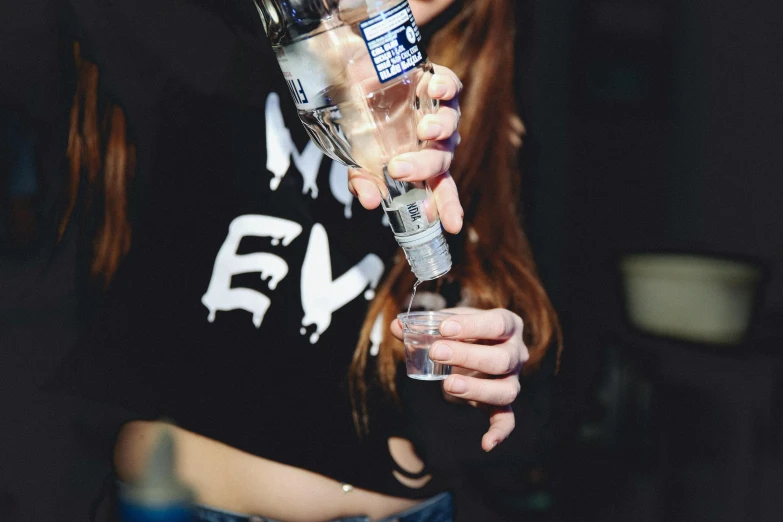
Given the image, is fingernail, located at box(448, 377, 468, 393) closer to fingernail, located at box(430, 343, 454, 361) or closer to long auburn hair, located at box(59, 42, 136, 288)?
fingernail, located at box(430, 343, 454, 361)

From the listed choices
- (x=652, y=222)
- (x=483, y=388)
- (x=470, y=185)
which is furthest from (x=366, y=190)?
(x=652, y=222)

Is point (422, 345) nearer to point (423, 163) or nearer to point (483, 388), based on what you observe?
point (483, 388)

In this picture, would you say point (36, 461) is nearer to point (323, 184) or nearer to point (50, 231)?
point (50, 231)

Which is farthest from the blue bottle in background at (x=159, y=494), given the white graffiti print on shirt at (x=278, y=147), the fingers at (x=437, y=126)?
the fingers at (x=437, y=126)

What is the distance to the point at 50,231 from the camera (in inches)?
40.5

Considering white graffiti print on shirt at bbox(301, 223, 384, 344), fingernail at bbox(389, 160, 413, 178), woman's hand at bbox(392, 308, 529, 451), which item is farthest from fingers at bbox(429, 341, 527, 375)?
white graffiti print on shirt at bbox(301, 223, 384, 344)

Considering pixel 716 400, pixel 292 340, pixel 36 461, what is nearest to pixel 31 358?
pixel 36 461

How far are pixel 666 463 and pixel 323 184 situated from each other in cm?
107

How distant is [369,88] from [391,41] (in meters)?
0.11

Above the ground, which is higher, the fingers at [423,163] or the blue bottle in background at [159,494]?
the fingers at [423,163]

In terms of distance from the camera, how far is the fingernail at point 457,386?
30.6 inches

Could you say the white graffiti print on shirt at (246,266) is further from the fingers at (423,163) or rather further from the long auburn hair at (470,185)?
the fingers at (423,163)

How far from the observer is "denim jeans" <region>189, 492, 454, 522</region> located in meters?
1.08

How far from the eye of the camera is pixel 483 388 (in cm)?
84
